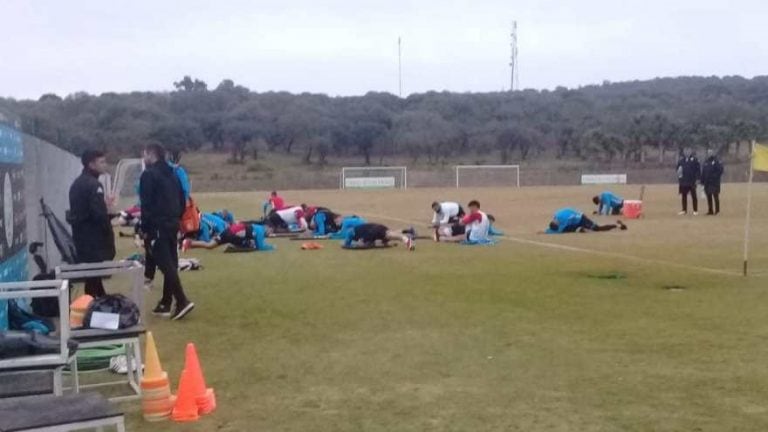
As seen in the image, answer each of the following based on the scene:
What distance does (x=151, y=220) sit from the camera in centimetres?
1129

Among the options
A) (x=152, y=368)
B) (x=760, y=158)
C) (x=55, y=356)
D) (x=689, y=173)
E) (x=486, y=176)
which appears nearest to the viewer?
(x=55, y=356)

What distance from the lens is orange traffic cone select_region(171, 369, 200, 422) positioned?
23.2 feet

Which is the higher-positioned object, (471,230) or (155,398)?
(155,398)

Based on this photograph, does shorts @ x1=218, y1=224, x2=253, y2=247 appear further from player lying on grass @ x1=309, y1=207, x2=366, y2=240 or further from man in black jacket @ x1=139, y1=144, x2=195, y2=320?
man in black jacket @ x1=139, y1=144, x2=195, y2=320

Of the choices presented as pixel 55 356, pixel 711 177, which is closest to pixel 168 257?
pixel 55 356

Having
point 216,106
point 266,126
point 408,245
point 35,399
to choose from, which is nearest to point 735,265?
point 408,245

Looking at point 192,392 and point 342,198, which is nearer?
point 192,392

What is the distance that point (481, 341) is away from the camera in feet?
32.0

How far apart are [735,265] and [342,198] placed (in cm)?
3248

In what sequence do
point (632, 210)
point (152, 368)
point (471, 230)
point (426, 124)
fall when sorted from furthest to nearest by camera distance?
point (426, 124), point (632, 210), point (471, 230), point (152, 368)

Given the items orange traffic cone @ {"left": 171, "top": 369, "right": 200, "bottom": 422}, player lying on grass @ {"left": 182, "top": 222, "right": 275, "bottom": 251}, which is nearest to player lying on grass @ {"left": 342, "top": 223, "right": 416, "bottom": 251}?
player lying on grass @ {"left": 182, "top": 222, "right": 275, "bottom": 251}

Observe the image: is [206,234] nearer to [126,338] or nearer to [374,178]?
[126,338]

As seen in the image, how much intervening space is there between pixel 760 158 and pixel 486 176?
52157mm

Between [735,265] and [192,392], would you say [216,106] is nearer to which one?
[735,265]
